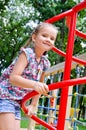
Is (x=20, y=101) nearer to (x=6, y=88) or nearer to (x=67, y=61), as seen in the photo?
(x=6, y=88)

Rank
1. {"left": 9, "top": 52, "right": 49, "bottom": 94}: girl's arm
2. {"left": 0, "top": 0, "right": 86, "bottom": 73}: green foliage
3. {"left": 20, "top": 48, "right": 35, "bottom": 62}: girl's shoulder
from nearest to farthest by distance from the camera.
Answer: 1. {"left": 9, "top": 52, "right": 49, "bottom": 94}: girl's arm
2. {"left": 20, "top": 48, "right": 35, "bottom": 62}: girl's shoulder
3. {"left": 0, "top": 0, "right": 86, "bottom": 73}: green foliage

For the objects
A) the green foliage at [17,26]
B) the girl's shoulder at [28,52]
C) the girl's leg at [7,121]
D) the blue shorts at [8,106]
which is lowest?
the girl's leg at [7,121]

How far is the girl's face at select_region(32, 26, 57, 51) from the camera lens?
77.2 inches

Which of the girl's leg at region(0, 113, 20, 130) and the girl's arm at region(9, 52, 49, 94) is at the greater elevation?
the girl's arm at region(9, 52, 49, 94)

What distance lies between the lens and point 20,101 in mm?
2076

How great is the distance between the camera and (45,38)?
196cm

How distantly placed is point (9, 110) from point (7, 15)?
1740 cm

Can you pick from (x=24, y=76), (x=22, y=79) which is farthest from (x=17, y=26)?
(x=22, y=79)

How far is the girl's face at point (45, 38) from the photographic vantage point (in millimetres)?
1961

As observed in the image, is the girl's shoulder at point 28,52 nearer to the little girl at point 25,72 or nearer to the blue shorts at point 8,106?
the little girl at point 25,72

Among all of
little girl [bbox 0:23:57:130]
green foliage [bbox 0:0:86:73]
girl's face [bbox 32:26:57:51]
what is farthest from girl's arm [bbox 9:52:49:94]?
green foliage [bbox 0:0:86:73]

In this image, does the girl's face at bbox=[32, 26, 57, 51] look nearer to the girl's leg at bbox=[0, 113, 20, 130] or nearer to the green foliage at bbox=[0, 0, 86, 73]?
the girl's leg at bbox=[0, 113, 20, 130]

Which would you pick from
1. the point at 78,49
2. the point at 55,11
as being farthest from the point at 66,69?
the point at 78,49

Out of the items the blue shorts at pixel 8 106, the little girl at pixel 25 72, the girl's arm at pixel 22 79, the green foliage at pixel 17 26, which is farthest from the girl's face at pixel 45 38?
the green foliage at pixel 17 26
